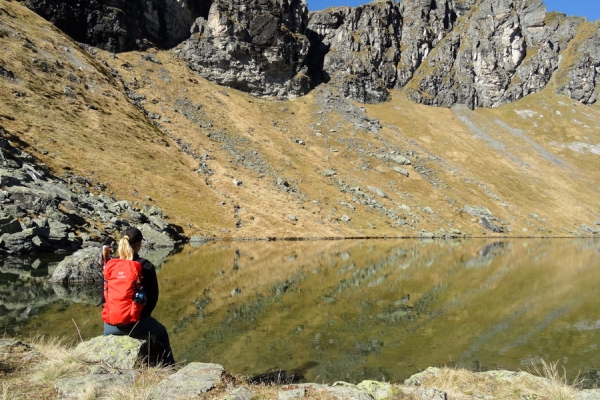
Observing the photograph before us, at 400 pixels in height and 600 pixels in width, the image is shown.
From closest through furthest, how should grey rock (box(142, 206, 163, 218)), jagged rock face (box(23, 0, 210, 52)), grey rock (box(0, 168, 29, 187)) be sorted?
1. grey rock (box(0, 168, 29, 187))
2. grey rock (box(142, 206, 163, 218))
3. jagged rock face (box(23, 0, 210, 52))

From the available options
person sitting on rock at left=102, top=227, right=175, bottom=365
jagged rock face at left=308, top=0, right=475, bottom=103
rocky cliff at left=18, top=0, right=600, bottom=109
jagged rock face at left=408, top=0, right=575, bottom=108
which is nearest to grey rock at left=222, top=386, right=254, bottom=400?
person sitting on rock at left=102, top=227, right=175, bottom=365

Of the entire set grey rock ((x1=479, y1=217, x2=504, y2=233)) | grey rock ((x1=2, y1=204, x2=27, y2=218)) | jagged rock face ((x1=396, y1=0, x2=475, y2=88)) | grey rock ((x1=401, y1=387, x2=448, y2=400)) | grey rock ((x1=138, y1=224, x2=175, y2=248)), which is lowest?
grey rock ((x1=479, y1=217, x2=504, y2=233))

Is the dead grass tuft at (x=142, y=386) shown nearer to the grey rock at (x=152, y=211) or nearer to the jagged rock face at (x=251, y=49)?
the grey rock at (x=152, y=211)

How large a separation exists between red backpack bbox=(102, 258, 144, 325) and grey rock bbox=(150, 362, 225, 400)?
172cm

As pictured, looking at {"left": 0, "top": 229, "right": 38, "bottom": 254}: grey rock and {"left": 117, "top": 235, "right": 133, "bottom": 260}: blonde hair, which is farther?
{"left": 0, "top": 229, "right": 38, "bottom": 254}: grey rock

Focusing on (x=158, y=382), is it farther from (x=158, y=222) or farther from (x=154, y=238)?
(x=158, y=222)

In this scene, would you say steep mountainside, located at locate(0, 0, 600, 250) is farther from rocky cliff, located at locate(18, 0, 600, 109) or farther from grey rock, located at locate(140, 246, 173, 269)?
grey rock, located at locate(140, 246, 173, 269)

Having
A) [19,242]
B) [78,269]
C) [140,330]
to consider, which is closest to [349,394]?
[140,330]

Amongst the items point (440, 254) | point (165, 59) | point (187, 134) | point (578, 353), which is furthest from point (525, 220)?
point (165, 59)

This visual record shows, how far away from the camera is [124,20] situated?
318 feet

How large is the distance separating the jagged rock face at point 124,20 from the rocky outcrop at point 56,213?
5502cm

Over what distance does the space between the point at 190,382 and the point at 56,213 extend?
33348 millimetres

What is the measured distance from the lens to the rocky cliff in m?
105

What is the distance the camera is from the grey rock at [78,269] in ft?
70.5
